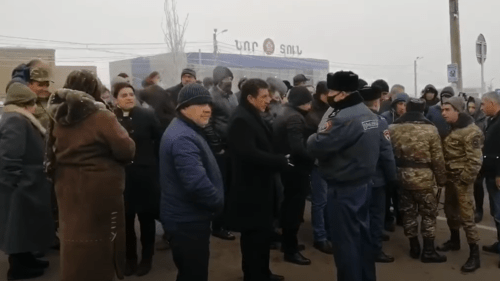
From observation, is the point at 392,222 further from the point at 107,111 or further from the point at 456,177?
the point at 107,111

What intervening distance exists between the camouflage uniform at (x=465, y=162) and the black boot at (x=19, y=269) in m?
4.64

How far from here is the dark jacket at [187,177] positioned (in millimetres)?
3512

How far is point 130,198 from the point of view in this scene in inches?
193

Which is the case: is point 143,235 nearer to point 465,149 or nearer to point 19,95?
point 19,95

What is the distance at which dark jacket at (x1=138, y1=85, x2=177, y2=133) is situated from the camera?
572 centimetres

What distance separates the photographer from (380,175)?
538cm

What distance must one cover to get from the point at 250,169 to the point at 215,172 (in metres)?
0.77

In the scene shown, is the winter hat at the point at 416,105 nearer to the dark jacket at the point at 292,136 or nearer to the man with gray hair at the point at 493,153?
the man with gray hair at the point at 493,153

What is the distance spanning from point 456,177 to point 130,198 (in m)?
3.59

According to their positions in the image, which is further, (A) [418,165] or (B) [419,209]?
(B) [419,209]

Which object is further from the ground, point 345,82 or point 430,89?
point 430,89

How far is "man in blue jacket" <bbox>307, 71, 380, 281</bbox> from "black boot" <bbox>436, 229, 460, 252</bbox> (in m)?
2.21

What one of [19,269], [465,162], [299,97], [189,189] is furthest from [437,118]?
[19,269]

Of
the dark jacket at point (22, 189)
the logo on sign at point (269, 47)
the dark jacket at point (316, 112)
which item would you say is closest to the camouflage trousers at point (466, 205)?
the dark jacket at point (316, 112)
